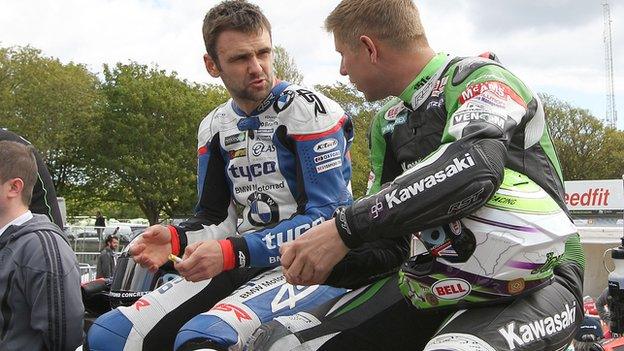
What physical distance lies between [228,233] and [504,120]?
1.76 meters

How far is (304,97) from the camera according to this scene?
309 cm

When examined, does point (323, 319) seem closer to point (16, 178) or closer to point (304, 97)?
point (304, 97)

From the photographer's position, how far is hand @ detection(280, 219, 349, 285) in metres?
2.00

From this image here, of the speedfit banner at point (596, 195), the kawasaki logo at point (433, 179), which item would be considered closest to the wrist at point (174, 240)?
the kawasaki logo at point (433, 179)

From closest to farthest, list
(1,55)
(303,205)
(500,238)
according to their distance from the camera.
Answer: (500,238), (303,205), (1,55)

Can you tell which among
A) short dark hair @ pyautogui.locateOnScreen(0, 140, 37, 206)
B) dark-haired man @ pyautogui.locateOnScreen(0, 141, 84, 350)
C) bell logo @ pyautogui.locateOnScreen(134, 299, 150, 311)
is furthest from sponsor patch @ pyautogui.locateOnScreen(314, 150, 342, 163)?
short dark hair @ pyautogui.locateOnScreen(0, 140, 37, 206)

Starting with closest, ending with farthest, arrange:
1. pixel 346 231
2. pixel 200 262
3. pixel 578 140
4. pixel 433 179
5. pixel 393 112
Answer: pixel 433 179
pixel 346 231
pixel 200 262
pixel 393 112
pixel 578 140

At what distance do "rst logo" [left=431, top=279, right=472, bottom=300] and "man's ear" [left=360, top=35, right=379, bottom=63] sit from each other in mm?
756

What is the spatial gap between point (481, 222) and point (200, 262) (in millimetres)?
A: 1020

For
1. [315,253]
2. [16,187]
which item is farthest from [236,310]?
[16,187]

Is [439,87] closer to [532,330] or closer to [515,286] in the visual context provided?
[515,286]

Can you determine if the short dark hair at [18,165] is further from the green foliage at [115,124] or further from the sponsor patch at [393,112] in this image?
the green foliage at [115,124]

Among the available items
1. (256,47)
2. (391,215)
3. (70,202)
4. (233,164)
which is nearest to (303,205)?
(233,164)

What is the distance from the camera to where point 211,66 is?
3.36 meters
